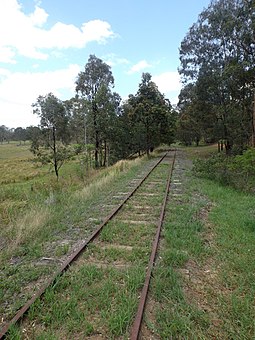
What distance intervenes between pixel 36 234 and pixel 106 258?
211cm

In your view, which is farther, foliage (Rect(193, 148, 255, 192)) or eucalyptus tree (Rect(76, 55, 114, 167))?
eucalyptus tree (Rect(76, 55, 114, 167))

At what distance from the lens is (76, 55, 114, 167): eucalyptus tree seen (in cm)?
2869

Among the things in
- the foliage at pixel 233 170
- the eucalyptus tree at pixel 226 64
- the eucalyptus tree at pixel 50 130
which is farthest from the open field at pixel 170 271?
the eucalyptus tree at pixel 50 130

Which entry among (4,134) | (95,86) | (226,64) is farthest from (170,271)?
(4,134)

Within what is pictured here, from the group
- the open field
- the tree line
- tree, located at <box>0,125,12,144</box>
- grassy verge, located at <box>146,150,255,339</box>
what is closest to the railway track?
the open field

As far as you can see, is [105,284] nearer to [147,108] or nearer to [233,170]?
[233,170]

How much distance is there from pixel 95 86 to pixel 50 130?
8449 mm

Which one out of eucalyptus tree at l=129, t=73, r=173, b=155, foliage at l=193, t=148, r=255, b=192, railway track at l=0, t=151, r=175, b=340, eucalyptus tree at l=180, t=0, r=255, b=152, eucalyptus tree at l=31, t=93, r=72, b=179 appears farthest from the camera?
eucalyptus tree at l=129, t=73, r=173, b=155

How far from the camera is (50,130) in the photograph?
25625 mm

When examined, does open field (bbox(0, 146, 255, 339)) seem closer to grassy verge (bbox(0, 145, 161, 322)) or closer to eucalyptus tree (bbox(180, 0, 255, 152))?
grassy verge (bbox(0, 145, 161, 322))

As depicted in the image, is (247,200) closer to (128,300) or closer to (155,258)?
(155,258)

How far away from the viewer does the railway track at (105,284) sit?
2924 millimetres

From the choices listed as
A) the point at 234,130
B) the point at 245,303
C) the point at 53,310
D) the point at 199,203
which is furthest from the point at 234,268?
the point at 234,130

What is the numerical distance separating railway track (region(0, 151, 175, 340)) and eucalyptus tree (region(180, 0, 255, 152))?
16.4 meters
